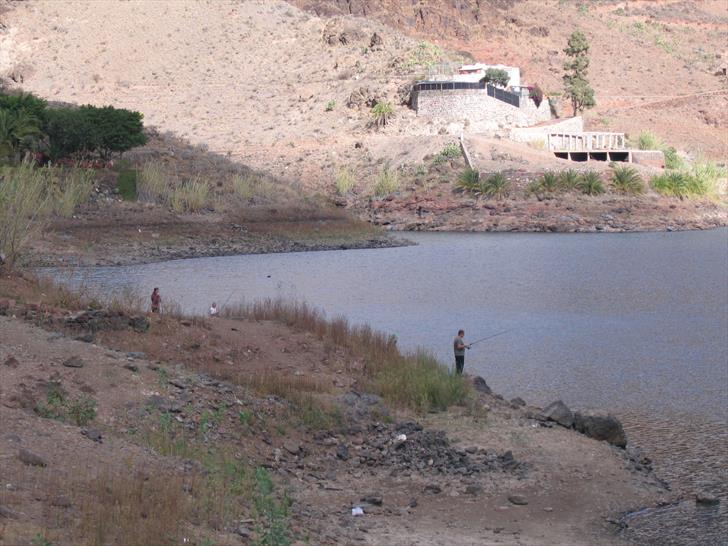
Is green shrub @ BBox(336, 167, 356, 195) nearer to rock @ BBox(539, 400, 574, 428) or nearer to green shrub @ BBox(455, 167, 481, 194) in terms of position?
green shrub @ BBox(455, 167, 481, 194)

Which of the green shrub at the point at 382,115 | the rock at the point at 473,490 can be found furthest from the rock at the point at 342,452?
the green shrub at the point at 382,115

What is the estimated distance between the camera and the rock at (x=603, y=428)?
15.4 meters

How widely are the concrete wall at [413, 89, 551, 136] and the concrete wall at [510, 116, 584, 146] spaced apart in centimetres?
73

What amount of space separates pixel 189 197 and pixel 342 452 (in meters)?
35.7

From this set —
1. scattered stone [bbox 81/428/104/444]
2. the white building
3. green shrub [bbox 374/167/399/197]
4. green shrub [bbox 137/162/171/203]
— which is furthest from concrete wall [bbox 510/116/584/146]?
scattered stone [bbox 81/428/104/444]

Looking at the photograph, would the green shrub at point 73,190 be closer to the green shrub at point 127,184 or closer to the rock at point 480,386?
the green shrub at point 127,184

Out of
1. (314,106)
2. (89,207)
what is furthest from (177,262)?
(314,106)

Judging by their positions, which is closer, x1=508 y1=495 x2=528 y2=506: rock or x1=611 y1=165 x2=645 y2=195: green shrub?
x1=508 y1=495 x2=528 y2=506: rock

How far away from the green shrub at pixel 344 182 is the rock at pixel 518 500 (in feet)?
165

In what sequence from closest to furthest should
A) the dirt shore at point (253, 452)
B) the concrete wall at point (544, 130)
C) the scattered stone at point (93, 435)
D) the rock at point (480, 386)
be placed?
1. the dirt shore at point (253, 452)
2. the scattered stone at point (93, 435)
3. the rock at point (480, 386)
4. the concrete wall at point (544, 130)

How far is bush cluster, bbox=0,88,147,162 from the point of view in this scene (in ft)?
147

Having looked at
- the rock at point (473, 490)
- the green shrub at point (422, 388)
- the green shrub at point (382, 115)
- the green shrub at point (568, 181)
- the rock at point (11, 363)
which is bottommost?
the rock at point (473, 490)

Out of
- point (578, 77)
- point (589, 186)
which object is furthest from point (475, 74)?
point (589, 186)

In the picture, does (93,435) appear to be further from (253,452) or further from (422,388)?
(422,388)
